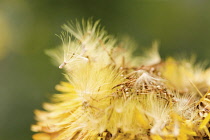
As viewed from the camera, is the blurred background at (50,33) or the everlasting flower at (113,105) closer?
the everlasting flower at (113,105)

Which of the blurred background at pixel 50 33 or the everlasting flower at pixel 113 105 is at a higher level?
the blurred background at pixel 50 33

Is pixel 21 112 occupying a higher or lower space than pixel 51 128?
higher

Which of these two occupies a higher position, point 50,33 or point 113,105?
point 50,33

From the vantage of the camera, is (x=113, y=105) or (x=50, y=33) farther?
(x=50, y=33)

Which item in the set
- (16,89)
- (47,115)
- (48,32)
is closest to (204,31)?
(48,32)

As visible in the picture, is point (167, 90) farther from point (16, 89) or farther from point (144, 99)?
point (16, 89)
